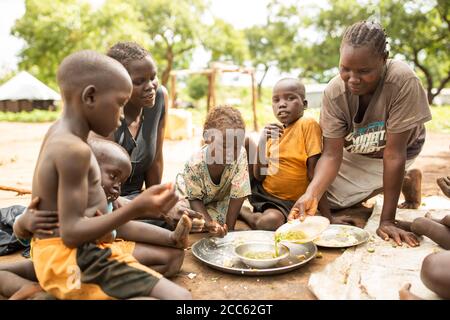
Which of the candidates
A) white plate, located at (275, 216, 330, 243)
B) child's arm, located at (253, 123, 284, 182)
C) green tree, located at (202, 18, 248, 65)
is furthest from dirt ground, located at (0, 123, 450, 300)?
green tree, located at (202, 18, 248, 65)

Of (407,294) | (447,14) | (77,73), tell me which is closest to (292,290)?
(407,294)

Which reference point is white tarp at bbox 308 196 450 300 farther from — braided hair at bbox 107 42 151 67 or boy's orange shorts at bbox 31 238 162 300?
braided hair at bbox 107 42 151 67

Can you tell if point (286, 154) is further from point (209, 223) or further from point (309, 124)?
point (209, 223)

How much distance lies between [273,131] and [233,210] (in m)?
0.69

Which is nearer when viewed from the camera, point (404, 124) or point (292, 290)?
point (292, 290)

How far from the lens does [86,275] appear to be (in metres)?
1.67

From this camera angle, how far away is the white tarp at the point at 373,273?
1969 millimetres

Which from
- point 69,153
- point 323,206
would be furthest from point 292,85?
point 69,153

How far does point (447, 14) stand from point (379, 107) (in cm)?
1583

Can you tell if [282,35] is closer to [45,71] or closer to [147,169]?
[45,71]

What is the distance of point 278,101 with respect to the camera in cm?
326

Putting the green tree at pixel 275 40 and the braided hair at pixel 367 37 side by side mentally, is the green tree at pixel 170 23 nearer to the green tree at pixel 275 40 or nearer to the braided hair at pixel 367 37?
the green tree at pixel 275 40

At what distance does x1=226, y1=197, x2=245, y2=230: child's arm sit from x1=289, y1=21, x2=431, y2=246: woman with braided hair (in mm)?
424

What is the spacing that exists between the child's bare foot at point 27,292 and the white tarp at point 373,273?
1212mm
